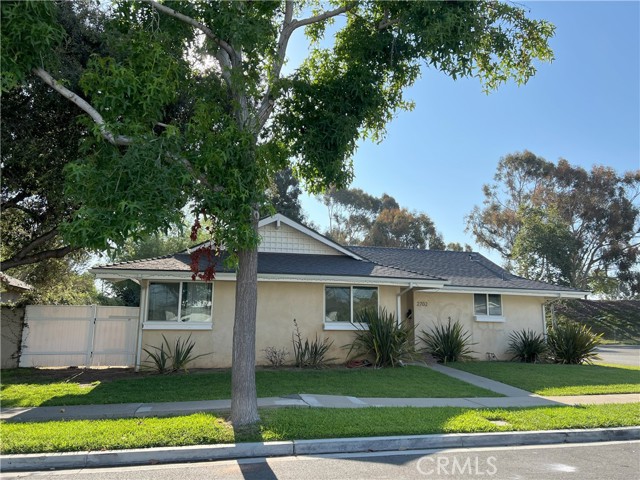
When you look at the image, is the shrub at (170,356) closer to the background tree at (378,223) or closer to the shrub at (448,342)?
the shrub at (448,342)

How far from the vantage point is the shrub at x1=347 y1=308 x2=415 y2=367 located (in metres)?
13.8

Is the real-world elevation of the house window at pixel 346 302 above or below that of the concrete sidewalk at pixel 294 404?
above

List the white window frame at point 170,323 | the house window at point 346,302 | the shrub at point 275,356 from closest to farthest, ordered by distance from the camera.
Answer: the white window frame at point 170,323 → the shrub at point 275,356 → the house window at point 346,302

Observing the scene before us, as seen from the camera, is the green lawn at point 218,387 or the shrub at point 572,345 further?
the shrub at point 572,345

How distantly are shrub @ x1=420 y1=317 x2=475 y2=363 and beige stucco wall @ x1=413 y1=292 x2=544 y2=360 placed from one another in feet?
0.81

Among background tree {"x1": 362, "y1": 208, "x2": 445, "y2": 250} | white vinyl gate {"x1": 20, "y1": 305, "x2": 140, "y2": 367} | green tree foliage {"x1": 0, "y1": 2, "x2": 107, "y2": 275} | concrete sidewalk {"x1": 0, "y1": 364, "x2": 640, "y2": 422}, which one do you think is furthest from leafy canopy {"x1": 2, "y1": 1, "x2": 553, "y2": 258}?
background tree {"x1": 362, "y1": 208, "x2": 445, "y2": 250}

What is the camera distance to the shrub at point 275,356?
13.9m

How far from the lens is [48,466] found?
5930 mm

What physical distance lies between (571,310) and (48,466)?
4129 cm

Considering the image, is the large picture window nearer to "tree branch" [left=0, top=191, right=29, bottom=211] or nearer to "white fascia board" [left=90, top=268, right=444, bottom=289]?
"white fascia board" [left=90, top=268, right=444, bottom=289]

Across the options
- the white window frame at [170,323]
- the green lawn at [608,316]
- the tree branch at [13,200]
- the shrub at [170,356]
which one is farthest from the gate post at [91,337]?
the green lawn at [608,316]

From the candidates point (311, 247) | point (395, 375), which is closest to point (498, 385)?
point (395, 375)

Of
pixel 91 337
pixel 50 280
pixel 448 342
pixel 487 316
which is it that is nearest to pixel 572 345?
pixel 487 316

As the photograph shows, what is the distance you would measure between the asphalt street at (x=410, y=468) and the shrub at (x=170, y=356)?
706cm
